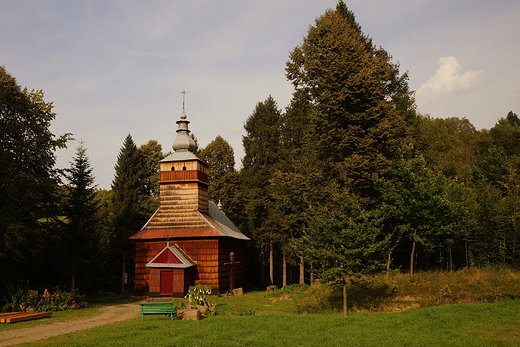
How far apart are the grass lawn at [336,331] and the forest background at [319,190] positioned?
2712mm

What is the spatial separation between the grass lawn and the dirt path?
4.03ft

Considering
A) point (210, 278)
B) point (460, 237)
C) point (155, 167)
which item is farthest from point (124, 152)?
point (460, 237)

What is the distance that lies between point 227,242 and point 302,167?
30.2ft

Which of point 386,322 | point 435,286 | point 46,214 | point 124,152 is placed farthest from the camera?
point 124,152

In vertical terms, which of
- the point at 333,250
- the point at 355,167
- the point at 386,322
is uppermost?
the point at 355,167

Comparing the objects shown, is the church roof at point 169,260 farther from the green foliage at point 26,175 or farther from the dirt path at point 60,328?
the green foliage at point 26,175

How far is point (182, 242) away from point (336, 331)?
1981cm

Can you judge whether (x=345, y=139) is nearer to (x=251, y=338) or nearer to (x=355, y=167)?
(x=355, y=167)

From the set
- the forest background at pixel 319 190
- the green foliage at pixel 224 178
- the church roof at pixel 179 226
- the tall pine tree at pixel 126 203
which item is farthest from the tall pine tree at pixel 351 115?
the tall pine tree at pixel 126 203

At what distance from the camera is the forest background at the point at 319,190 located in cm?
2231

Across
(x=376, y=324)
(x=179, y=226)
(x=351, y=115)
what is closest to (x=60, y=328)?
(x=376, y=324)

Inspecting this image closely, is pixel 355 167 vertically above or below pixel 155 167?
below

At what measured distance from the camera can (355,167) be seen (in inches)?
1067

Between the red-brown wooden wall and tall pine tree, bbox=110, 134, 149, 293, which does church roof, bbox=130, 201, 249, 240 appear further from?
tall pine tree, bbox=110, 134, 149, 293
